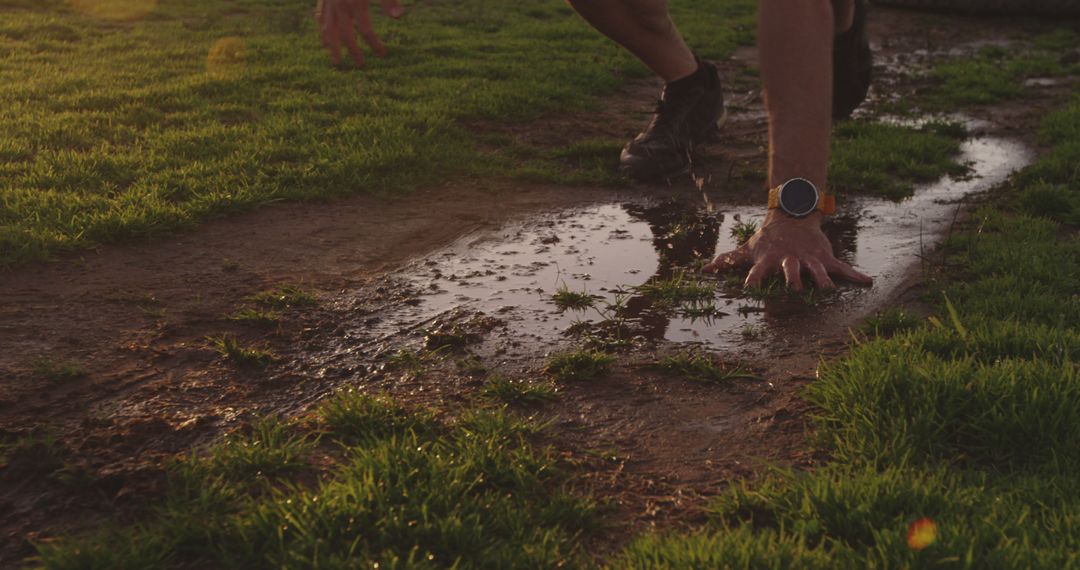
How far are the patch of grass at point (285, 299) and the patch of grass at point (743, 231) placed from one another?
1.79 m

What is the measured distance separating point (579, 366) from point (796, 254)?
3.35ft

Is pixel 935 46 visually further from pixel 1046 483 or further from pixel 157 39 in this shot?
pixel 1046 483

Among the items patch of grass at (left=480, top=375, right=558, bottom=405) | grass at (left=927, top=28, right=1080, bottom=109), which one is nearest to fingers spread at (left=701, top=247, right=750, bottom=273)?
patch of grass at (left=480, top=375, right=558, bottom=405)

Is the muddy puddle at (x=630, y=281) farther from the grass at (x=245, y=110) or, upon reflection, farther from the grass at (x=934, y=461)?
the grass at (x=245, y=110)

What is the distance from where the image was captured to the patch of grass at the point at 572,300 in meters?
3.39

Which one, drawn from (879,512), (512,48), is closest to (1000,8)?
(512,48)

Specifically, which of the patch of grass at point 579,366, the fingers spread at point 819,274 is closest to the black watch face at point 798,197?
the fingers spread at point 819,274

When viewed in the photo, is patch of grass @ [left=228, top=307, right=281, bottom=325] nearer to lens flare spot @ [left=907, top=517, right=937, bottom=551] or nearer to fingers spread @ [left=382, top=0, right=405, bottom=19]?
fingers spread @ [left=382, top=0, right=405, bottom=19]

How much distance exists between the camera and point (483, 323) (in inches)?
127

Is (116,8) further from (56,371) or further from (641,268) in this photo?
(56,371)

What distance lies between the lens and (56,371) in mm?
2787

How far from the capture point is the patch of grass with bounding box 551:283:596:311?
3.39 metres

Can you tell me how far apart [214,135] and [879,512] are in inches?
184

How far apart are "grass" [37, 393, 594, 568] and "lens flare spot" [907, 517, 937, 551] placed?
65 centimetres
